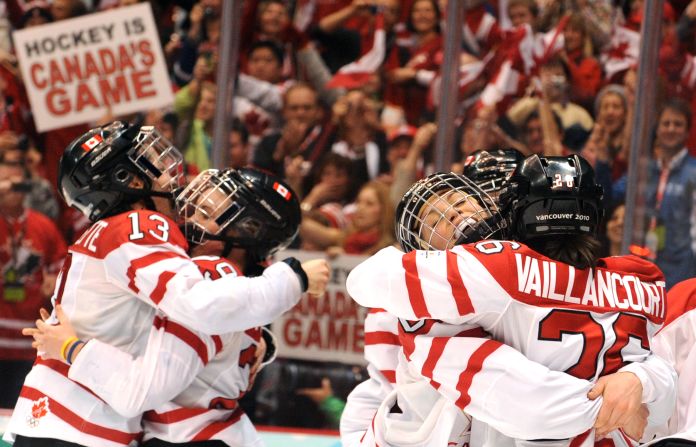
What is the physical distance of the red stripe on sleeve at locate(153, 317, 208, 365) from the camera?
2.29 meters

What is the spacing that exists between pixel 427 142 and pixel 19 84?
207 centimetres

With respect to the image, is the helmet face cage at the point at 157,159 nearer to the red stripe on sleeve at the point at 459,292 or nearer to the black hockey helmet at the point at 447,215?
the black hockey helmet at the point at 447,215

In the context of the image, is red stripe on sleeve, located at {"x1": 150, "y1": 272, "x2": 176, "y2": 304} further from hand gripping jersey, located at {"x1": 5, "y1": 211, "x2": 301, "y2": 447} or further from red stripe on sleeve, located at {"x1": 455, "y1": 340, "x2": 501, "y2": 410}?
red stripe on sleeve, located at {"x1": 455, "y1": 340, "x2": 501, "y2": 410}

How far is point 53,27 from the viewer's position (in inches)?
205

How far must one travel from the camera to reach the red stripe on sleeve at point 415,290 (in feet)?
5.75

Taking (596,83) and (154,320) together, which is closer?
(154,320)

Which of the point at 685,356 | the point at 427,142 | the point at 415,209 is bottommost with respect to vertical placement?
the point at 427,142

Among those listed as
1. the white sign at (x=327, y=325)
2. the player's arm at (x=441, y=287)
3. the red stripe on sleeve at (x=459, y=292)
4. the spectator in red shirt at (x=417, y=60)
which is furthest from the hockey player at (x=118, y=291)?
the spectator in red shirt at (x=417, y=60)

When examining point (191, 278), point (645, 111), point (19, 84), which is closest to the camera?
point (191, 278)

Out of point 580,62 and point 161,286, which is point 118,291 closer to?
point 161,286

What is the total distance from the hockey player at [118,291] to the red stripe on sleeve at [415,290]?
58 centimetres

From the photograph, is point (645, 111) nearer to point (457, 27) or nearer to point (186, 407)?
point (457, 27)

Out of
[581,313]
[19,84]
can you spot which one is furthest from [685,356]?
[19,84]

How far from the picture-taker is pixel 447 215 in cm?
204
